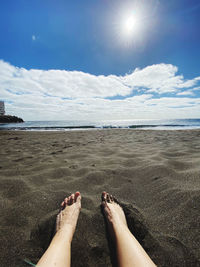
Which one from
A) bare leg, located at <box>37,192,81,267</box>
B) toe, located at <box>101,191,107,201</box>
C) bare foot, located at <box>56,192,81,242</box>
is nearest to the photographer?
bare leg, located at <box>37,192,81,267</box>

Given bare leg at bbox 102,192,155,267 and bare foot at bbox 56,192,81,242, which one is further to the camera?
bare foot at bbox 56,192,81,242

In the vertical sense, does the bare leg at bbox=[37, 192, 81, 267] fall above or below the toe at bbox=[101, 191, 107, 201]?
below

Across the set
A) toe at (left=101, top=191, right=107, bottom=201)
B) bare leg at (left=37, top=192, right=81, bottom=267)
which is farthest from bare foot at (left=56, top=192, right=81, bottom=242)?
toe at (left=101, top=191, right=107, bottom=201)

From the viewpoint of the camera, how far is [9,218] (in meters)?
1.22

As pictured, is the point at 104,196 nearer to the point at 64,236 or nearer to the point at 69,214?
Answer: the point at 69,214

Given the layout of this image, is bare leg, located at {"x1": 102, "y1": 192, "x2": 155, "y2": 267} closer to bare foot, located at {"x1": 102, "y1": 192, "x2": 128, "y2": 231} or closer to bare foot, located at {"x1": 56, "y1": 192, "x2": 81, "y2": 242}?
bare foot, located at {"x1": 102, "y1": 192, "x2": 128, "y2": 231}

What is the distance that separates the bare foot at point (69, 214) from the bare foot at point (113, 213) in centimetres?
29

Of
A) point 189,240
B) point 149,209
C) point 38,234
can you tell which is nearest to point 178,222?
point 189,240

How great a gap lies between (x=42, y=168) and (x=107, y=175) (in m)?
1.22

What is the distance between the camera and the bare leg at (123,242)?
87cm

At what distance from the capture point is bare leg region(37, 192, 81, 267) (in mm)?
857

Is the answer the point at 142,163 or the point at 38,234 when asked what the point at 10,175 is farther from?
the point at 142,163

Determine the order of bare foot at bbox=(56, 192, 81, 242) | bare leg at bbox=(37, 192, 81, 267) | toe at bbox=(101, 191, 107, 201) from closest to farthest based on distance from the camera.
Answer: bare leg at bbox=(37, 192, 81, 267) → bare foot at bbox=(56, 192, 81, 242) → toe at bbox=(101, 191, 107, 201)

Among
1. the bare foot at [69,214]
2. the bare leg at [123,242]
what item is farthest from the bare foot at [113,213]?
the bare foot at [69,214]
